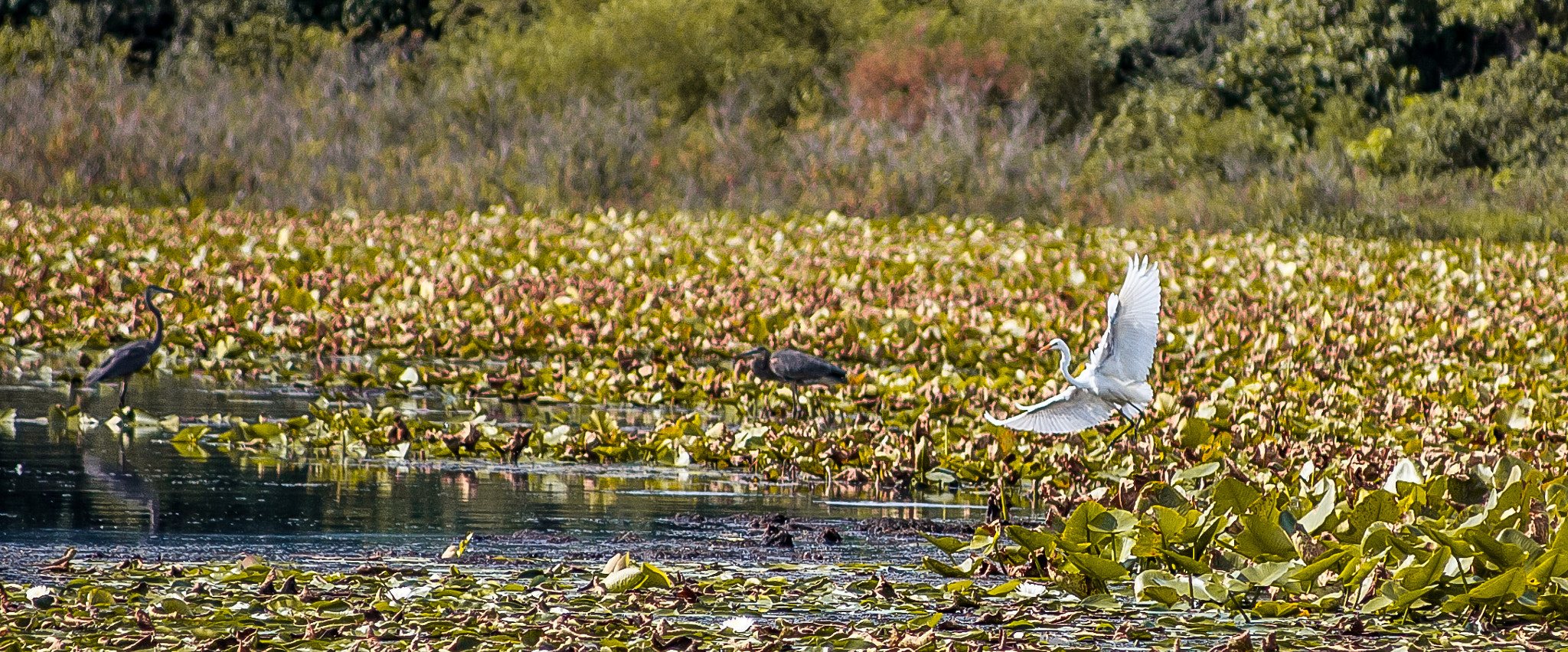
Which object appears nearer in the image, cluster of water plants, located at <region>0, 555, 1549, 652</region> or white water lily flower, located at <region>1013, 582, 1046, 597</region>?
cluster of water plants, located at <region>0, 555, 1549, 652</region>

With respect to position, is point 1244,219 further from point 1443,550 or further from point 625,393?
point 1443,550

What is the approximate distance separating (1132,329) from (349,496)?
268 centimetres

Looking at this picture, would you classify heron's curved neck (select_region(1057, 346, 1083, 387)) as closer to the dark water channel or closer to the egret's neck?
the dark water channel

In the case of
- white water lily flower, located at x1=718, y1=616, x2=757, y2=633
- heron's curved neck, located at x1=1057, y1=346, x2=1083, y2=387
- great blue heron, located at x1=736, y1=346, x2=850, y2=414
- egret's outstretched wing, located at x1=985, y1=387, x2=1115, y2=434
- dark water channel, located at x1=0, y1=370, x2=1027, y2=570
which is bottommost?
white water lily flower, located at x1=718, y1=616, x2=757, y2=633

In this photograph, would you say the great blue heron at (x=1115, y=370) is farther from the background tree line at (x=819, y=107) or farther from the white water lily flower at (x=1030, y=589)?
the background tree line at (x=819, y=107)

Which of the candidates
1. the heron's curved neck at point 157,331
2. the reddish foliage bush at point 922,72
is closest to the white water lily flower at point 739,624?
the heron's curved neck at point 157,331

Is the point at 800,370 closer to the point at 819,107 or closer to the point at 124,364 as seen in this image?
the point at 124,364

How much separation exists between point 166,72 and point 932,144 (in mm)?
10998

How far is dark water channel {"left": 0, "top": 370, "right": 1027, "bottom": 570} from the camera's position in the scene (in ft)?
20.2

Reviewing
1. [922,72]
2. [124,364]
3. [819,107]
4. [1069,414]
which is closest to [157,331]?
[124,364]

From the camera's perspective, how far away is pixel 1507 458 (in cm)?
625

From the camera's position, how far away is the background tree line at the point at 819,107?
24016 millimetres

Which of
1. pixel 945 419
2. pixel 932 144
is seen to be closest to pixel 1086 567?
pixel 945 419

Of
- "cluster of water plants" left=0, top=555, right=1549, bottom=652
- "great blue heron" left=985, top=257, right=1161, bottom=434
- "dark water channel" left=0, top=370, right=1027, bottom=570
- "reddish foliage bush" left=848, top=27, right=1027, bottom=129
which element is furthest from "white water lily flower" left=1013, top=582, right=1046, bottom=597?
"reddish foliage bush" left=848, top=27, right=1027, bottom=129
